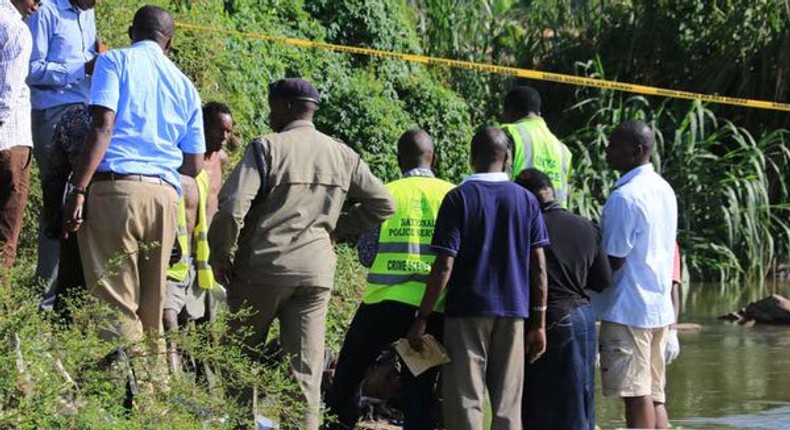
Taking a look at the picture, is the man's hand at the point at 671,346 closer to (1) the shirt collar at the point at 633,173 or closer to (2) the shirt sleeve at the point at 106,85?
(1) the shirt collar at the point at 633,173

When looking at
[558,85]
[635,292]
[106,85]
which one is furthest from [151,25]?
→ [558,85]

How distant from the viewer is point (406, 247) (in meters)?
7.72

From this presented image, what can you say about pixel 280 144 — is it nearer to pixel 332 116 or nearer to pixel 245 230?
pixel 245 230

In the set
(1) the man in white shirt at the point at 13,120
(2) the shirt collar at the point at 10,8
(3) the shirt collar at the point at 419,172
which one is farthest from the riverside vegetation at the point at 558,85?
(3) the shirt collar at the point at 419,172

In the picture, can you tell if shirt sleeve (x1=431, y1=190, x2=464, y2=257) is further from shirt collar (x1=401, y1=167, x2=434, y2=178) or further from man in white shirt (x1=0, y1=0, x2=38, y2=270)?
man in white shirt (x1=0, y1=0, x2=38, y2=270)

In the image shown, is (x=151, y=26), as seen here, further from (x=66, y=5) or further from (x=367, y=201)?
(x=367, y=201)

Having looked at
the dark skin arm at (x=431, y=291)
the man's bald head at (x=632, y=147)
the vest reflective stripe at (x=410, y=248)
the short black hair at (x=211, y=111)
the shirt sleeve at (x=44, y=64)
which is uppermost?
the shirt sleeve at (x=44, y=64)

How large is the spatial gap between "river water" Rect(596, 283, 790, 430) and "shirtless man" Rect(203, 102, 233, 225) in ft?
9.16

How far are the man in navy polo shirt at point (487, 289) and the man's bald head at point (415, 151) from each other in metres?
0.56

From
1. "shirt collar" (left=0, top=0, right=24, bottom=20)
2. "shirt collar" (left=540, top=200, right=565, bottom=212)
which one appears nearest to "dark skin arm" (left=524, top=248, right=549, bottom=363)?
"shirt collar" (left=540, top=200, right=565, bottom=212)

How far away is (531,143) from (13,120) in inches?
116

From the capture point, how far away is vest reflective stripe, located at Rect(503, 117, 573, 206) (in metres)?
8.59

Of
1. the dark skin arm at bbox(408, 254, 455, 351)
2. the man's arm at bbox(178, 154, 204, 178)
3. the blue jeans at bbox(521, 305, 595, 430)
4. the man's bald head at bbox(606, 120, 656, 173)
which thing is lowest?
the blue jeans at bbox(521, 305, 595, 430)

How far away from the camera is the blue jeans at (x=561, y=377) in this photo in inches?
298
